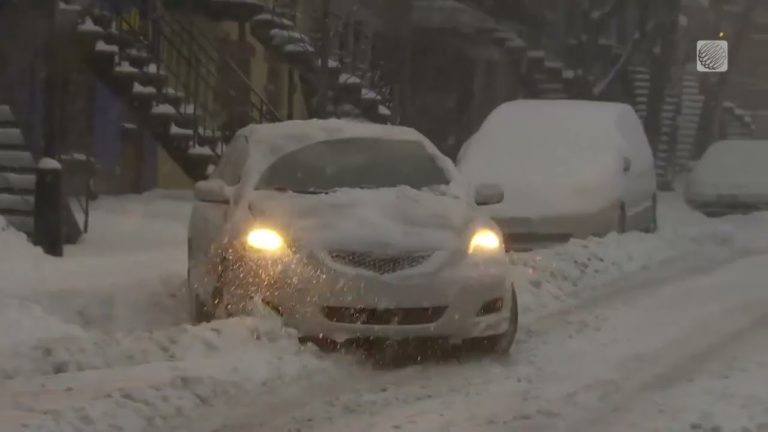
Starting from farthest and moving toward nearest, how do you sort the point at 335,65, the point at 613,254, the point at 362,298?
the point at 335,65 < the point at 613,254 < the point at 362,298

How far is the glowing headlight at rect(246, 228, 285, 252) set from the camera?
8.41 metres

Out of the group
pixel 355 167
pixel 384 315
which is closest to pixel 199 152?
pixel 355 167

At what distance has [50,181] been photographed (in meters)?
13.0

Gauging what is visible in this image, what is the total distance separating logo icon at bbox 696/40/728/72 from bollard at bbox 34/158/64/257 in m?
25.4

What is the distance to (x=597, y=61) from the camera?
31.5m

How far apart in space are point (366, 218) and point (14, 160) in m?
6.57

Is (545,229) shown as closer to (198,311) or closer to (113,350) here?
(198,311)

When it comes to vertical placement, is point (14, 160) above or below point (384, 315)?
below

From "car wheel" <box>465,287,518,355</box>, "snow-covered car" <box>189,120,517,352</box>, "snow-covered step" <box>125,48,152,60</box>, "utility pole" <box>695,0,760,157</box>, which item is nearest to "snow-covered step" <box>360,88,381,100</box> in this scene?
"snow-covered step" <box>125,48,152,60</box>

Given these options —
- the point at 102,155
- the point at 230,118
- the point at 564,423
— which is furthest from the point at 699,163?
the point at 564,423

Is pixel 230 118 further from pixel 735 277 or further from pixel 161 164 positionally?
pixel 735 277

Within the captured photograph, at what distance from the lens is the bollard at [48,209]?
12883 mm

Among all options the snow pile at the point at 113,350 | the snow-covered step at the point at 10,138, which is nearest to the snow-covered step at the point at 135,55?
the snow-covered step at the point at 10,138

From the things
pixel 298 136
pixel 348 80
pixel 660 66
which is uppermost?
pixel 298 136
